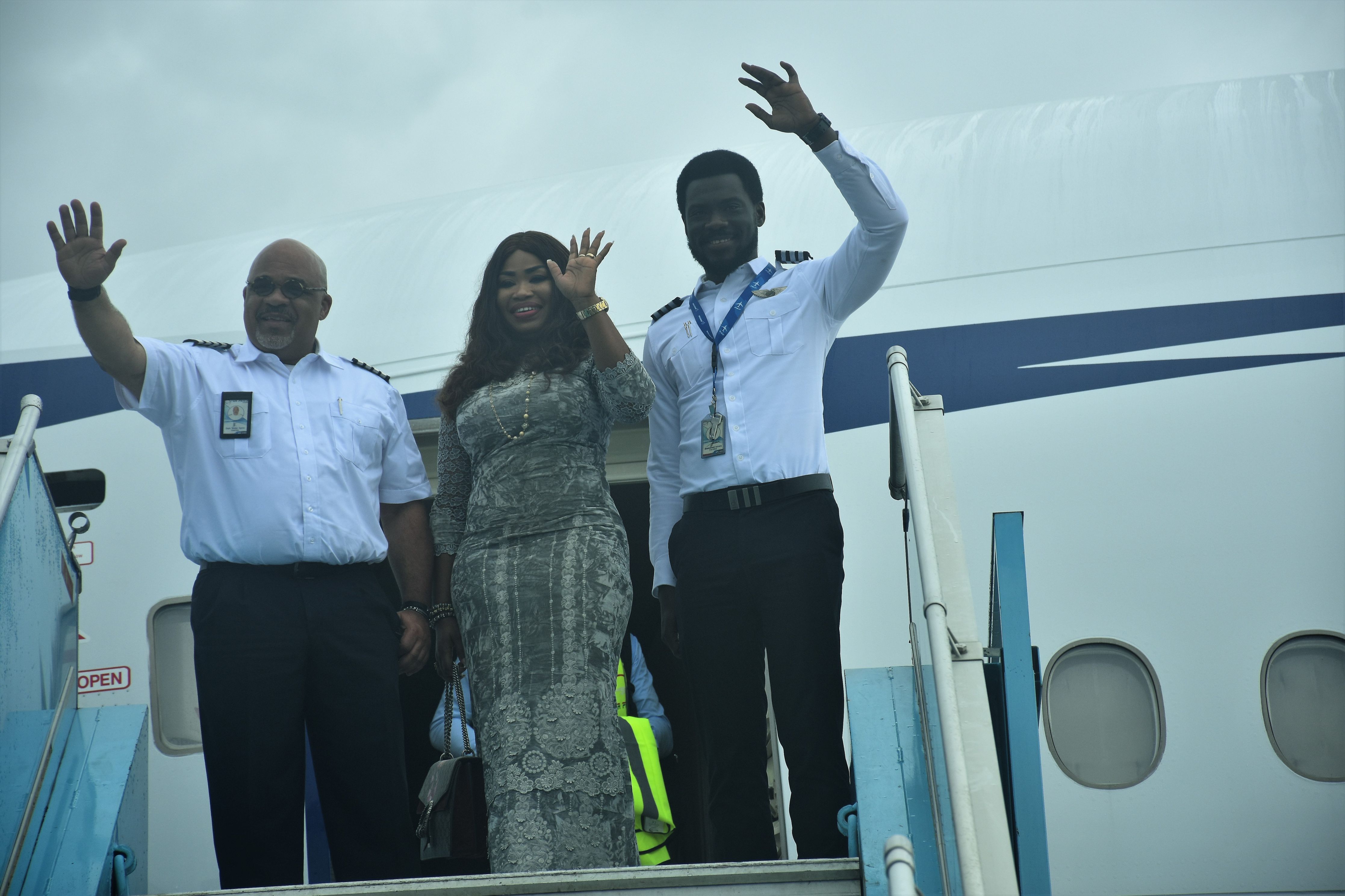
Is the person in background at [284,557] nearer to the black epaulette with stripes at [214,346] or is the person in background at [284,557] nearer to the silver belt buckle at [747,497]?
the black epaulette with stripes at [214,346]

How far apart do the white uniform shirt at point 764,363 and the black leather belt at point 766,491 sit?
0.06 ft

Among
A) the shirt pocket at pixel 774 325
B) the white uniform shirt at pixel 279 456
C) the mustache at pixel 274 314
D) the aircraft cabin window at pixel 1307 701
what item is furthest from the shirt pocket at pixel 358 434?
the aircraft cabin window at pixel 1307 701

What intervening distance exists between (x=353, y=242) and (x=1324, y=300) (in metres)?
4.23

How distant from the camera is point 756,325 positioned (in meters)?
3.17

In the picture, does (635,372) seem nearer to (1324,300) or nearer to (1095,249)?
(1095,249)

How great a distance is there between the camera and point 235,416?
9.97 feet

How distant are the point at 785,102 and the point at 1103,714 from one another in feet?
7.65

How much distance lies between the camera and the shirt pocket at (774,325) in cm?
313

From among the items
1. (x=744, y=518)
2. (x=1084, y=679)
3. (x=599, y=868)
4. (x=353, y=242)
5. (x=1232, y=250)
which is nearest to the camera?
(x=599, y=868)

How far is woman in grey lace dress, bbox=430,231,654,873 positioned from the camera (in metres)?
2.68

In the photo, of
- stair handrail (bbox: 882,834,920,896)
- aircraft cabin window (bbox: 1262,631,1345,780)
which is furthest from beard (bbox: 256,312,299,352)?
aircraft cabin window (bbox: 1262,631,1345,780)

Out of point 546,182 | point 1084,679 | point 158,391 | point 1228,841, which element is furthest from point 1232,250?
point 158,391

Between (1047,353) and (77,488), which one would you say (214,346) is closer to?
(77,488)

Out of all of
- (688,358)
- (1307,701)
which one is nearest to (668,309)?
(688,358)
